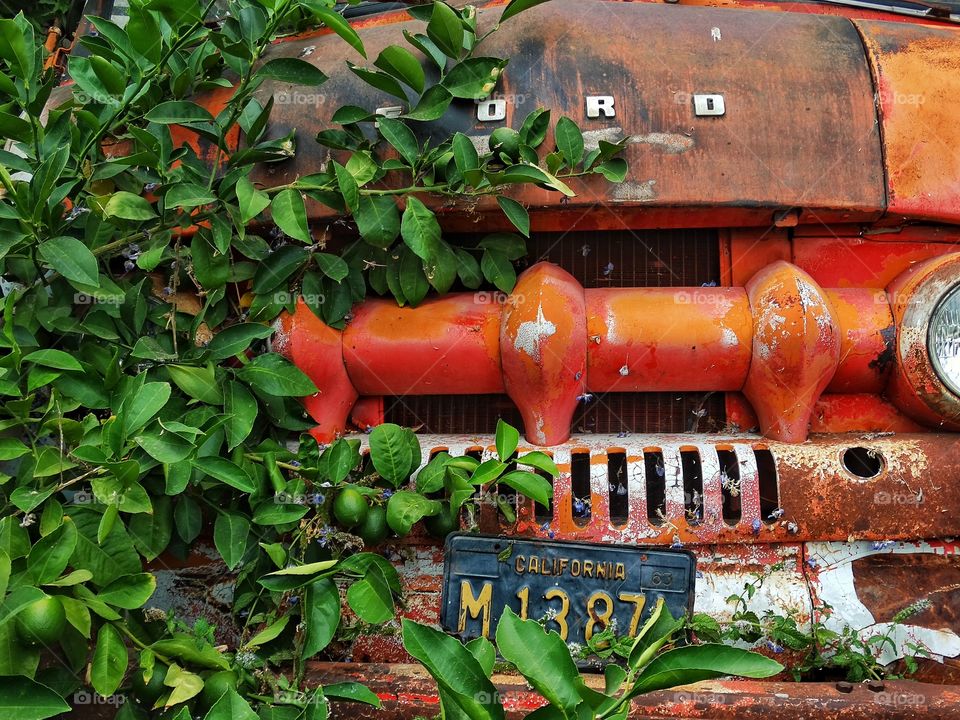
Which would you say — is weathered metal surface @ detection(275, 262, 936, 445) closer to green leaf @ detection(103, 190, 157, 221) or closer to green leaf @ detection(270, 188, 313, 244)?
green leaf @ detection(270, 188, 313, 244)

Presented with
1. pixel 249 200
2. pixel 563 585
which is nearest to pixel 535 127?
pixel 249 200

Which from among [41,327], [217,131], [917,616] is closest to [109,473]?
[41,327]

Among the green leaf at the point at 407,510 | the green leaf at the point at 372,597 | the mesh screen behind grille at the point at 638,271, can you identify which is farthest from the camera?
the mesh screen behind grille at the point at 638,271

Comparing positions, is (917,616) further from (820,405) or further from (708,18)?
(708,18)

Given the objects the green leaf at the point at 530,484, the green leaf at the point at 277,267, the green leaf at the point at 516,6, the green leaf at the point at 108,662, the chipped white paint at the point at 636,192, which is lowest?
the green leaf at the point at 108,662

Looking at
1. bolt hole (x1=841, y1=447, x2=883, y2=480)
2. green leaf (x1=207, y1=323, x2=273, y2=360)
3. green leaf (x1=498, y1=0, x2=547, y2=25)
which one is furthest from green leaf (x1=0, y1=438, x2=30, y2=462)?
bolt hole (x1=841, y1=447, x2=883, y2=480)

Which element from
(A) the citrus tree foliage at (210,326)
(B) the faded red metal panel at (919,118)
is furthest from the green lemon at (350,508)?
(B) the faded red metal panel at (919,118)

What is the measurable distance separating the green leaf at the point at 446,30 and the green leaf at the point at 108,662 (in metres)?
1.55

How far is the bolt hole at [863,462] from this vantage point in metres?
2.07

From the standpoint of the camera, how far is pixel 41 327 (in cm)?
215

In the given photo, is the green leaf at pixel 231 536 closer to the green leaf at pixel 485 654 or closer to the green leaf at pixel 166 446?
the green leaf at pixel 166 446

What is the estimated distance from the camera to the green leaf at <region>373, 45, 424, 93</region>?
2.15 meters

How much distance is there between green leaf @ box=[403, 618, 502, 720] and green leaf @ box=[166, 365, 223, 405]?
3.23 ft

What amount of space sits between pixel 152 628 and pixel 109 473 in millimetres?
351
